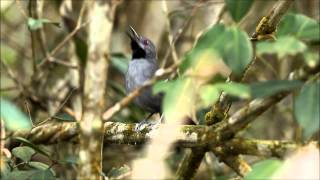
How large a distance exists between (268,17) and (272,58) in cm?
333

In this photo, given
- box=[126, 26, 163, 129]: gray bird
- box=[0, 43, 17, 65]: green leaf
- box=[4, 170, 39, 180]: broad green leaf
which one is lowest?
box=[0, 43, 17, 65]: green leaf

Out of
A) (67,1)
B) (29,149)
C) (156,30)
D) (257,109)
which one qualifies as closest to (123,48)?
(156,30)

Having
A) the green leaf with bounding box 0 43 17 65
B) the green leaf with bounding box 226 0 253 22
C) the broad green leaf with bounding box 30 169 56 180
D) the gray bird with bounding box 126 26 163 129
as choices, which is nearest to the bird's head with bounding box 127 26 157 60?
the gray bird with bounding box 126 26 163 129

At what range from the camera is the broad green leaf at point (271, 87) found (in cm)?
157

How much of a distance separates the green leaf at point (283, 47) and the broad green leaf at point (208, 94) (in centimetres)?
17

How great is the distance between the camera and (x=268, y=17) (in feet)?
8.13

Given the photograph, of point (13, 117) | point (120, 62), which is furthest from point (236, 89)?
point (120, 62)

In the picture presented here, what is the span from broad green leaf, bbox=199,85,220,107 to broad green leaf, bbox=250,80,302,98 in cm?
13

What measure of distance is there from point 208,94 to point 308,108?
0.27 meters

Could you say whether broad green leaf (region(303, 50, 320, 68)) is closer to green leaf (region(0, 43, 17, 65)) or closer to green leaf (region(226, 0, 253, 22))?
green leaf (region(226, 0, 253, 22))

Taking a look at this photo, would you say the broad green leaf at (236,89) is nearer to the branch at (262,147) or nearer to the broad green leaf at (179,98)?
the broad green leaf at (179,98)

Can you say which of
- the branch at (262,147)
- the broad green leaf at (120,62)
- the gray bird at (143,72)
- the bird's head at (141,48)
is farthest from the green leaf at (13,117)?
the broad green leaf at (120,62)

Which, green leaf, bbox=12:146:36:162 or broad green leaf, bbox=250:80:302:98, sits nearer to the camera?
broad green leaf, bbox=250:80:302:98

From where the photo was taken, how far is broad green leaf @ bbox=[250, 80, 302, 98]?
157 cm
